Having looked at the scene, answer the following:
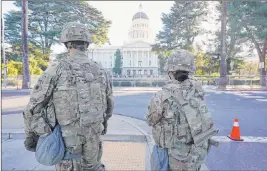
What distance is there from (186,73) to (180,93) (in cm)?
20

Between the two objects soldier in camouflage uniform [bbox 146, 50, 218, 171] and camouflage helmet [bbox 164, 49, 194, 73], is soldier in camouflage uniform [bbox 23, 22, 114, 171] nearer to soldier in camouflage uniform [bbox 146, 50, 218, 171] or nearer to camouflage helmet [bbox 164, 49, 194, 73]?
soldier in camouflage uniform [bbox 146, 50, 218, 171]

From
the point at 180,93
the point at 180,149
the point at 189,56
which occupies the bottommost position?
the point at 180,149

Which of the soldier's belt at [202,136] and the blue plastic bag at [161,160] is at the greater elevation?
the soldier's belt at [202,136]

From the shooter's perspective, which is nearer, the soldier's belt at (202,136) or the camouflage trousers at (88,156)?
the soldier's belt at (202,136)

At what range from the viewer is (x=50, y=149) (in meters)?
1.76

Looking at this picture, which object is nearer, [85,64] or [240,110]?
[85,64]

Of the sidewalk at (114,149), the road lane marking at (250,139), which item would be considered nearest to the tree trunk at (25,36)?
the sidewalk at (114,149)

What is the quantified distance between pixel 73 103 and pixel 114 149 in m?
2.08

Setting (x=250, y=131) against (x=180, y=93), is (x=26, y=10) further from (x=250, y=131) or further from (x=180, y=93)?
(x=250, y=131)

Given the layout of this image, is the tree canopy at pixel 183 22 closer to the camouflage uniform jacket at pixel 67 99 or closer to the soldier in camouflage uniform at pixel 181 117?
the soldier in camouflage uniform at pixel 181 117

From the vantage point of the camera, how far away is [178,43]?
14211 mm

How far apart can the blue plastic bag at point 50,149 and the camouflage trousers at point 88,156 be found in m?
0.11

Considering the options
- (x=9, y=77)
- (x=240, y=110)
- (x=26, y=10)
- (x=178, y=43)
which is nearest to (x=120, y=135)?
(x=26, y=10)

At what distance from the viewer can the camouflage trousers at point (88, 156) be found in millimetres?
1931
